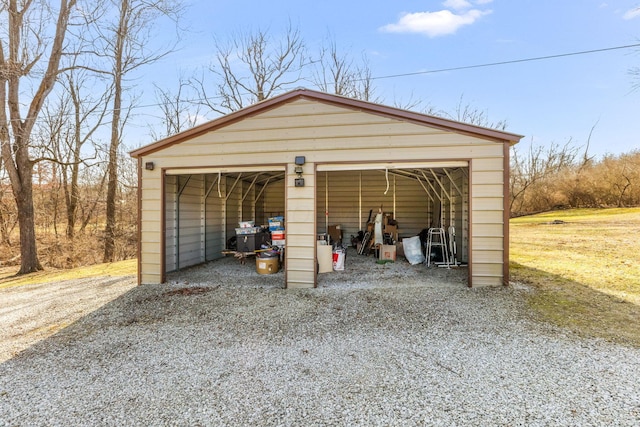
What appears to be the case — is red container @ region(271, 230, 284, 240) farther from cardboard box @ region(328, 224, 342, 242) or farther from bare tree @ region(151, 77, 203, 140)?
bare tree @ region(151, 77, 203, 140)

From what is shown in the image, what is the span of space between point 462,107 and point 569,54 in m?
9.66

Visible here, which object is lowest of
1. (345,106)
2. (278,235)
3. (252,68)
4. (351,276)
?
(351,276)

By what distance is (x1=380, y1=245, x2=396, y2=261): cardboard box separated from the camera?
7730 mm

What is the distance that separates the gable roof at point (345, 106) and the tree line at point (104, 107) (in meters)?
6.64

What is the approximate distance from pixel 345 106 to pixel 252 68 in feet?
42.2

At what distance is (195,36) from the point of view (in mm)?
12000

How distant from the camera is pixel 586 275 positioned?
5922 mm

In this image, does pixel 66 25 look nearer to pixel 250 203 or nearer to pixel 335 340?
pixel 250 203

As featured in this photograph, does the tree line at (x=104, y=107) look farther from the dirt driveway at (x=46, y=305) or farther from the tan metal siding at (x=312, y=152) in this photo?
the tan metal siding at (x=312, y=152)

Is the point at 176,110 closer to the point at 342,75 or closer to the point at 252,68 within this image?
the point at 252,68

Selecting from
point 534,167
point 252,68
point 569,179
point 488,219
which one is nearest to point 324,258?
point 488,219

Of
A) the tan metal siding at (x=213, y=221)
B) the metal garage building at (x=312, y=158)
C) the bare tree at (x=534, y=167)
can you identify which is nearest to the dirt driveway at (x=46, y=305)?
the metal garage building at (x=312, y=158)

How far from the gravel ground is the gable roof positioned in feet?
8.09

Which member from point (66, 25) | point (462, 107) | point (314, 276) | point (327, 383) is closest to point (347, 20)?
point (462, 107)
